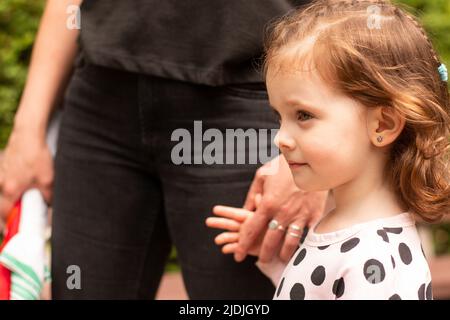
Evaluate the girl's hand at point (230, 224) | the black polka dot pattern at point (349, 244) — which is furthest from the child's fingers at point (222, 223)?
the black polka dot pattern at point (349, 244)

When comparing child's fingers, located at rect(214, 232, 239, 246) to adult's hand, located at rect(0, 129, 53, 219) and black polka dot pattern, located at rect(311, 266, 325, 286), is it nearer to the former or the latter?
black polka dot pattern, located at rect(311, 266, 325, 286)

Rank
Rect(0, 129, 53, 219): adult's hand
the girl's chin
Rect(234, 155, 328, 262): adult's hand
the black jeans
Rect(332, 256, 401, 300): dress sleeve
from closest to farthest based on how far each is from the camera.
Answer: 1. Rect(332, 256, 401, 300): dress sleeve
2. the girl's chin
3. Rect(234, 155, 328, 262): adult's hand
4. the black jeans
5. Rect(0, 129, 53, 219): adult's hand

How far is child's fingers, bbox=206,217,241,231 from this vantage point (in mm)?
1696

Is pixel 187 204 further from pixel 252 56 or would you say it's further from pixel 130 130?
pixel 252 56

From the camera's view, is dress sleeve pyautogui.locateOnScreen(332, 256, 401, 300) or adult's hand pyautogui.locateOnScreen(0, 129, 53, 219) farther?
adult's hand pyautogui.locateOnScreen(0, 129, 53, 219)

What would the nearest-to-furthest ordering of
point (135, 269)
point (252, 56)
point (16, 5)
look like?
point (252, 56)
point (135, 269)
point (16, 5)

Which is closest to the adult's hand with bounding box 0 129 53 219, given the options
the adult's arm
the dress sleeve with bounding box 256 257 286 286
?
the adult's arm

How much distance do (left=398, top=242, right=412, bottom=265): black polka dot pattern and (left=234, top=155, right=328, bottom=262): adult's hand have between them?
1.02 feet

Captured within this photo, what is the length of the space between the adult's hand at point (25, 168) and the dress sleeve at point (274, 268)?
0.64 metres

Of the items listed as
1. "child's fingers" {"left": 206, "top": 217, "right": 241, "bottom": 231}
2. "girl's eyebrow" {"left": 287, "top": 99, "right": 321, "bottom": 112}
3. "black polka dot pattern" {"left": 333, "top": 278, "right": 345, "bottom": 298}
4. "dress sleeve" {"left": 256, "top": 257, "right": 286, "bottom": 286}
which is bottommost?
"dress sleeve" {"left": 256, "top": 257, "right": 286, "bottom": 286}

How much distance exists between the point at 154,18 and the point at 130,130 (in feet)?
0.83

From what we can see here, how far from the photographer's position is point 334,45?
1419 mm

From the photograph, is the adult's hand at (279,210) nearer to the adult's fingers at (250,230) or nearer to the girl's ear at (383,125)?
the adult's fingers at (250,230)
